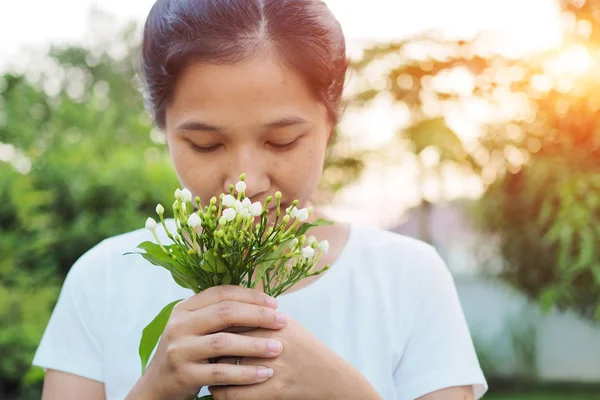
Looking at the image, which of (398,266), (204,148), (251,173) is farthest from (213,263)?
(398,266)

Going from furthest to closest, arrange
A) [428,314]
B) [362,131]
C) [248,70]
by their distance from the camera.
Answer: [362,131]
[428,314]
[248,70]

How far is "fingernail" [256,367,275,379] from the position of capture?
1582 mm

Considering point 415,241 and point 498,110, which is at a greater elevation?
point 498,110

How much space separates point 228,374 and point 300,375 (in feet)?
0.60

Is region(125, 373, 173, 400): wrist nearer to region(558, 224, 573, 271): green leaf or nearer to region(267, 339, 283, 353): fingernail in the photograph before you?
region(267, 339, 283, 353): fingernail

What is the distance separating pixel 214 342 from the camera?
1576 millimetres

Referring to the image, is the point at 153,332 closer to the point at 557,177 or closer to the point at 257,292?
the point at 257,292

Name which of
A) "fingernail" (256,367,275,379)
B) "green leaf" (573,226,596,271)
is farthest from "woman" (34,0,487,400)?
"green leaf" (573,226,596,271)

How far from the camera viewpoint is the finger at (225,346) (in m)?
1.57

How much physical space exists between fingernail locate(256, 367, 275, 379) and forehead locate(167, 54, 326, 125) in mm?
617

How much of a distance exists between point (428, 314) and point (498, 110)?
241 inches

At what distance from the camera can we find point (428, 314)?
207 centimetres

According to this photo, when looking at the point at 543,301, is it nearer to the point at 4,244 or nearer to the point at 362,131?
the point at 362,131

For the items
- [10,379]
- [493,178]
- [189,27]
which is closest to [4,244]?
[10,379]
